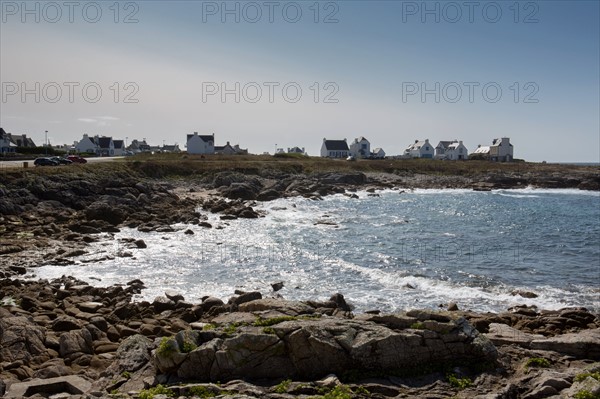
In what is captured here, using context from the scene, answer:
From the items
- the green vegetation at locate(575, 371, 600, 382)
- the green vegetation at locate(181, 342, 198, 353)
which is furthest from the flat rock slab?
the green vegetation at locate(575, 371, 600, 382)

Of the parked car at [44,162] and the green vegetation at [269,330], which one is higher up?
the parked car at [44,162]

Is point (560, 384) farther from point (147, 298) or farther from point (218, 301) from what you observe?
point (147, 298)

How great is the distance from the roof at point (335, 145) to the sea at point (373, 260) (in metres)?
97.1

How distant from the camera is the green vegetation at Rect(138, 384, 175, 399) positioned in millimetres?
9366

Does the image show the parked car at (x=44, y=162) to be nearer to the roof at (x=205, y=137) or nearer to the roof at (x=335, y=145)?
the roof at (x=205, y=137)

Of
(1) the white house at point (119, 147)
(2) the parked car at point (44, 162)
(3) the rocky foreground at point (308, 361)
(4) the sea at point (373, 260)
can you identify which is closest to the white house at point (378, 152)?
(1) the white house at point (119, 147)

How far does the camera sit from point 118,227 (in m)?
35.8

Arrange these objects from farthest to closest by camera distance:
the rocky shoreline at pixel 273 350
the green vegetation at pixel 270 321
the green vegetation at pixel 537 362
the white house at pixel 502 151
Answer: the white house at pixel 502 151
the green vegetation at pixel 270 321
the green vegetation at pixel 537 362
the rocky shoreline at pixel 273 350

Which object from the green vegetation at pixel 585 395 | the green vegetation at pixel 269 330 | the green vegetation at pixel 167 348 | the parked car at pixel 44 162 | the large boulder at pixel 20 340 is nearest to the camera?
the green vegetation at pixel 585 395

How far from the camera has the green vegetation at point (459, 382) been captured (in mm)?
9969

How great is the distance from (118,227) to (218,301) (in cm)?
2063

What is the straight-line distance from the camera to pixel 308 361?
10523mm

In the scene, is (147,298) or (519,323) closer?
(519,323)

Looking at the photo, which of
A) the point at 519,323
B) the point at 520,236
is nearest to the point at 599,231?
the point at 520,236
